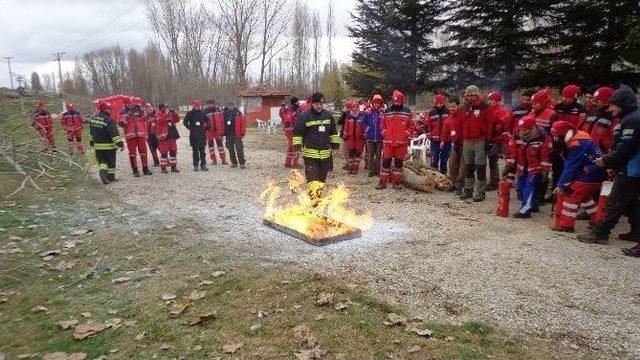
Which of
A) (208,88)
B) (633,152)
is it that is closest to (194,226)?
(633,152)

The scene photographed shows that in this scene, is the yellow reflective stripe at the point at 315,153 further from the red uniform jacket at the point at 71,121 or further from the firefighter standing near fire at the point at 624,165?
the red uniform jacket at the point at 71,121

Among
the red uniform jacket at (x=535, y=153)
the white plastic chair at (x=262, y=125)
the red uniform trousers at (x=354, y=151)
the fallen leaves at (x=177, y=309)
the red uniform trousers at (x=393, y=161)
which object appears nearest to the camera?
the fallen leaves at (x=177, y=309)

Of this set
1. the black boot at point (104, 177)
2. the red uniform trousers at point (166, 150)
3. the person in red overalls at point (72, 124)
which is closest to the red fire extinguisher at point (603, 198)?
the red uniform trousers at point (166, 150)

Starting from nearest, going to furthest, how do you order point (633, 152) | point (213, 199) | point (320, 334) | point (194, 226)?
1. point (320, 334)
2. point (633, 152)
3. point (194, 226)
4. point (213, 199)

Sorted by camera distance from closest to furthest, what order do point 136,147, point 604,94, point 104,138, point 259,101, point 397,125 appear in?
point 604,94, point 397,125, point 104,138, point 136,147, point 259,101

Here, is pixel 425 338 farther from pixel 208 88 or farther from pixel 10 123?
pixel 208 88

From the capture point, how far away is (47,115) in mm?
14812

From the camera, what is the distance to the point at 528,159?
771 centimetres

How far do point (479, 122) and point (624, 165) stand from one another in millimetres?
3147

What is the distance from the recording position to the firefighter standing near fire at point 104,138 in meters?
11.5

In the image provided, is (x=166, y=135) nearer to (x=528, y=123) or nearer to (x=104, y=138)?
(x=104, y=138)

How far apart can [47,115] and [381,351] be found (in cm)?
1505

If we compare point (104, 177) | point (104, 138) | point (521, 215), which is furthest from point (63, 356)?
point (104, 138)

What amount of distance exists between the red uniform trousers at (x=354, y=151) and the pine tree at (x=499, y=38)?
19.4 feet
